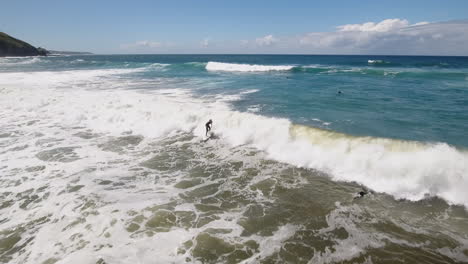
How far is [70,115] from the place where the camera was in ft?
57.7

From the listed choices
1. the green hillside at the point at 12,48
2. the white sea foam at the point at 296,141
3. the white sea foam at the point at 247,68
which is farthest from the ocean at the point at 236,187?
the green hillside at the point at 12,48

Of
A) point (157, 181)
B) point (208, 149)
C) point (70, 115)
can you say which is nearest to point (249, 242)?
point (157, 181)

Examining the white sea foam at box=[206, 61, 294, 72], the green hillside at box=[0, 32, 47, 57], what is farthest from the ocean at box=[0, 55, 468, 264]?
the green hillside at box=[0, 32, 47, 57]

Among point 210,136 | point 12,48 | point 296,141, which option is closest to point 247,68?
point 210,136

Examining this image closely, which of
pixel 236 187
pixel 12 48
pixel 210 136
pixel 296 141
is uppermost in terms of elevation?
pixel 12 48

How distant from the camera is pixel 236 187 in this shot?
903cm

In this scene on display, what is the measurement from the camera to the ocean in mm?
6242

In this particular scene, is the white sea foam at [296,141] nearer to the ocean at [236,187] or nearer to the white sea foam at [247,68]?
the ocean at [236,187]

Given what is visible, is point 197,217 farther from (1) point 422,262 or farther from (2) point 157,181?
(1) point 422,262

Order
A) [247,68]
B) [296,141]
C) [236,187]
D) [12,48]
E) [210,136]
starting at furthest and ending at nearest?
1. [12,48]
2. [247,68]
3. [210,136]
4. [296,141]
5. [236,187]

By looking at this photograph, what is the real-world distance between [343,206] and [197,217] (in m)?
4.24

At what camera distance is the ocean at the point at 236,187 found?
6.24 metres

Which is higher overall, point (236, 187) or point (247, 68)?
point (247, 68)

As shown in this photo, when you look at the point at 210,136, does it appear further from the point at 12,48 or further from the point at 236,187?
the point at 12,48
